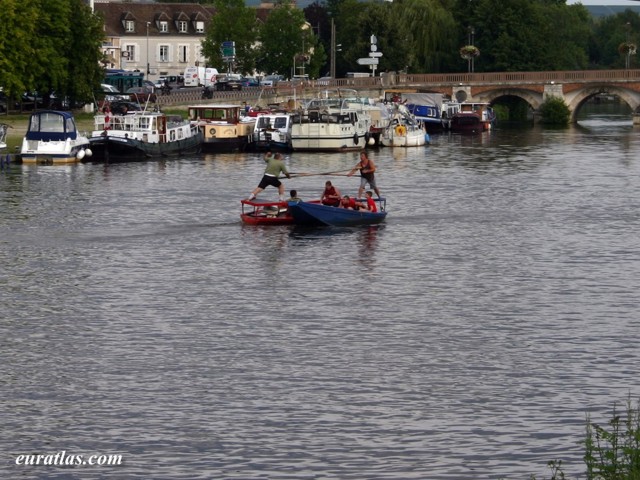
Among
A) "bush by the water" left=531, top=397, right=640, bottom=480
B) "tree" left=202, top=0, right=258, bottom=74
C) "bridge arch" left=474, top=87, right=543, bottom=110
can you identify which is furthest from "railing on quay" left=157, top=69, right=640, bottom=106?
"bush by the water" left=531, top=397, right=640, bottom=480

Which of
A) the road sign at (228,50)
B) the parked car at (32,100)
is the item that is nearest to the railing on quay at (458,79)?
the road sign at (228,50)

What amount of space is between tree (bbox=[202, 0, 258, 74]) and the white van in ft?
18.0

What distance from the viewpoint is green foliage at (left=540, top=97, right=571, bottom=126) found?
142875 mm

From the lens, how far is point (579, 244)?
163 feet

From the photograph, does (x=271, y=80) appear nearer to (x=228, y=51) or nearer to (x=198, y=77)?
(x=228, y=51)

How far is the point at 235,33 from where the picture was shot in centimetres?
14888

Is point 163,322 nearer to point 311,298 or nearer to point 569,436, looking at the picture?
point 311,298

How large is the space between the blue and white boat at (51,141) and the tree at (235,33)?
68.4m

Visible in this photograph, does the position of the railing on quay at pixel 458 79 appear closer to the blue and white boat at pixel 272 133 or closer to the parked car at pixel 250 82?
the parked car at pixel 250 82

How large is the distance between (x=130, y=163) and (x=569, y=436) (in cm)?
5989

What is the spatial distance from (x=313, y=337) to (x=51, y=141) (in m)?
49.3

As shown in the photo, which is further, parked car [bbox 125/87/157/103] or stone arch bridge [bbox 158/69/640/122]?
stone arch bridge [bbox 158/69/640/122]

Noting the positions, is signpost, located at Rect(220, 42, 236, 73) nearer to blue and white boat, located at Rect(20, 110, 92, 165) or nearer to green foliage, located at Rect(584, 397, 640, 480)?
blue and white boat, located at Rect(20, 110, 92, 165)

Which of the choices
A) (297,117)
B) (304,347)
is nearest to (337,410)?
(304,347)
